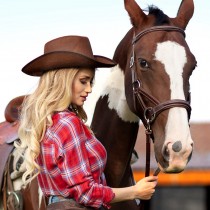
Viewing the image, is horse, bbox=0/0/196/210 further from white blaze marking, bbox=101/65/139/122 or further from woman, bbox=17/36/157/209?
woman, bbox=17/36/157/209

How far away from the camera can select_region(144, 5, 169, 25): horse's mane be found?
4.18 m

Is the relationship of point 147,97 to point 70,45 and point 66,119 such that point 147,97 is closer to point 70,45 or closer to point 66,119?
point 70,45

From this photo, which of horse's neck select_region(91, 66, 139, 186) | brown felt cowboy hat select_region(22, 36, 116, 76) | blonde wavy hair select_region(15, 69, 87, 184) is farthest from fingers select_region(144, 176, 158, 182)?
horse's neck select_region(91, 66, 139, 186)

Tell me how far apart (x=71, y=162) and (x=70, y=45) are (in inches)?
29.9

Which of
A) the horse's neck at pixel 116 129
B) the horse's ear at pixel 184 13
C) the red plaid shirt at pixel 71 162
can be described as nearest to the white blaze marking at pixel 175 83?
the horse's ear at pixel 184 13

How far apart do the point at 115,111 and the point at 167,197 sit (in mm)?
7184

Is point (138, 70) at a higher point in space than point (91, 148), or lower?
higher

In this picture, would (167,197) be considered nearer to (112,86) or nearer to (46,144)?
(112,86)

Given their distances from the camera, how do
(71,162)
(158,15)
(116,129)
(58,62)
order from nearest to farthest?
(71,162)
(58,62)
(158,15)
(116,129)

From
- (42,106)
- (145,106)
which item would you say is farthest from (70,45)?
(145,106)

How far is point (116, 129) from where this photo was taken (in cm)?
441

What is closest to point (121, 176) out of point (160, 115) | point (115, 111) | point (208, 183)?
point (115, 111)

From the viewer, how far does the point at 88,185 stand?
3312mm

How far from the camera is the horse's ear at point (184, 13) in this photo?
4.27m
